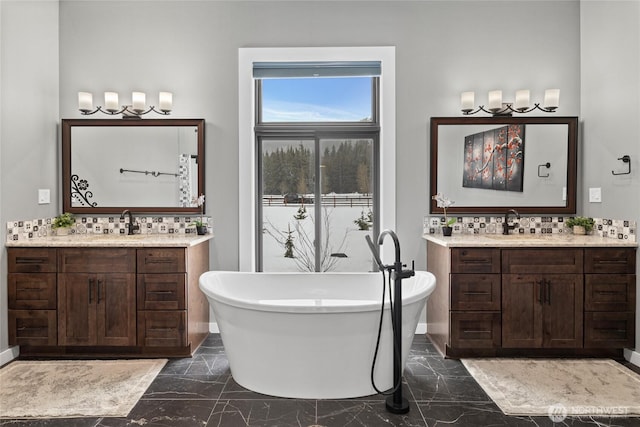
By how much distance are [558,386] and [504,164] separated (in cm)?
170

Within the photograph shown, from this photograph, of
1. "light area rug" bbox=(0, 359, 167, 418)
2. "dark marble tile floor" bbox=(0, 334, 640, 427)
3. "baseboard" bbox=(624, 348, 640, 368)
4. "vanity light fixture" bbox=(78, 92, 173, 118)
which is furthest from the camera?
"vanity light fixture" bbox=(78, 92, 173, 118)

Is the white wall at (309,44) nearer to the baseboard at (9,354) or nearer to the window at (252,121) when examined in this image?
the window at (252,121)

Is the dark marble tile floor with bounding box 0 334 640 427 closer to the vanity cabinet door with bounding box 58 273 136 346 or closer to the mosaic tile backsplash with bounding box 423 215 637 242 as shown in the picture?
the vanity cabinet door with bounding box 58 273 136 346

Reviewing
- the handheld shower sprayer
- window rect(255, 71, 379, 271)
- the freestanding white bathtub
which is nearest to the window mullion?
window rect(255, 71, 379, 271)

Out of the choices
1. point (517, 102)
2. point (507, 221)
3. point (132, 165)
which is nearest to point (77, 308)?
point (132, 165)

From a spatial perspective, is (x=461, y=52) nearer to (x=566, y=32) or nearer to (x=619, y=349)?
(x=566, y=32)

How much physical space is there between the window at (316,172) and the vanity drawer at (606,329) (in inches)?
66.6

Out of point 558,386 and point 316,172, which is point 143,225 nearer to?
point 316,172

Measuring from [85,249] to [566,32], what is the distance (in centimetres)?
406

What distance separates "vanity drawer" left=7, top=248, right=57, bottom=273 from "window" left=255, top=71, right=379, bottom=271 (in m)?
1.55

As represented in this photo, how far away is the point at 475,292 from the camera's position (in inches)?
113

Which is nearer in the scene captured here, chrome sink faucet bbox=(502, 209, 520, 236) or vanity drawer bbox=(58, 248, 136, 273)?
vanity drawer bbox=(58, 248, 136, 273)

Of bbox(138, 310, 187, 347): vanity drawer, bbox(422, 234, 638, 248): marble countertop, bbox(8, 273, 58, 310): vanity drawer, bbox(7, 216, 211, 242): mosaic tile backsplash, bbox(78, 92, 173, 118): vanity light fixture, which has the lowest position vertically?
bbox(138, 310, 187, 347): vanity drawer

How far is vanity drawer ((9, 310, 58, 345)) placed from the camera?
2.89 meters
